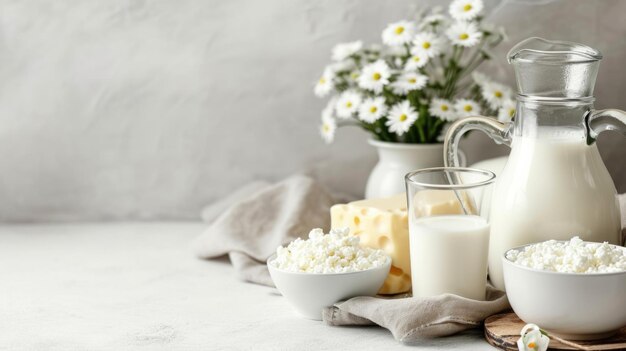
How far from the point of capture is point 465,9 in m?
1.49

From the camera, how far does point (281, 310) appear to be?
1.21 m

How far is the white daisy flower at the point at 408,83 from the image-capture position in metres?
1.45

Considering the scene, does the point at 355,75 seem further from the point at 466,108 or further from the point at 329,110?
the point at 466,108

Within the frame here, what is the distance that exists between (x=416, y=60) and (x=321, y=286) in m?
0.51

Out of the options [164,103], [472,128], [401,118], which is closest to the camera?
[472,128]

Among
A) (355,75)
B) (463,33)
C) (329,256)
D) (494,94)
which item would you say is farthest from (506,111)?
(329,256)

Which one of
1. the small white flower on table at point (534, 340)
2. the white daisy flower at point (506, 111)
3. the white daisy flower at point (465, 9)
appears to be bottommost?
the small white flower on table at point (534, 340)

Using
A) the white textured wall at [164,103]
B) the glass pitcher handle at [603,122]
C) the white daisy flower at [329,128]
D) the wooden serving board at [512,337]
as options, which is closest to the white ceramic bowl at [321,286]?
the wooden serving board at [512,337]

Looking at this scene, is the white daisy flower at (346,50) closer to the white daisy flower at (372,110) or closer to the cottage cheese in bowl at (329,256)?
the white daisy flower at (372,110)

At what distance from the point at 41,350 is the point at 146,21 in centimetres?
82

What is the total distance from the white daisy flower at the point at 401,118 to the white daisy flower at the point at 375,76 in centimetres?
4

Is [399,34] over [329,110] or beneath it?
over

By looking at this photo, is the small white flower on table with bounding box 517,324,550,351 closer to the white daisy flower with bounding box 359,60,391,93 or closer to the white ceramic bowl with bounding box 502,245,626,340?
the white ceramic bowl with bounding box 502,245,626,340

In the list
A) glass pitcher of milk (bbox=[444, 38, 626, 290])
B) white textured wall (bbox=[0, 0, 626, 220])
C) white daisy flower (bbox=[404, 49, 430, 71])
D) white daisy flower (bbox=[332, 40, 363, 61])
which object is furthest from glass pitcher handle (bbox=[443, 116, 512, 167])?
white textured wall (bbox=[0, 0, 626, 220])
